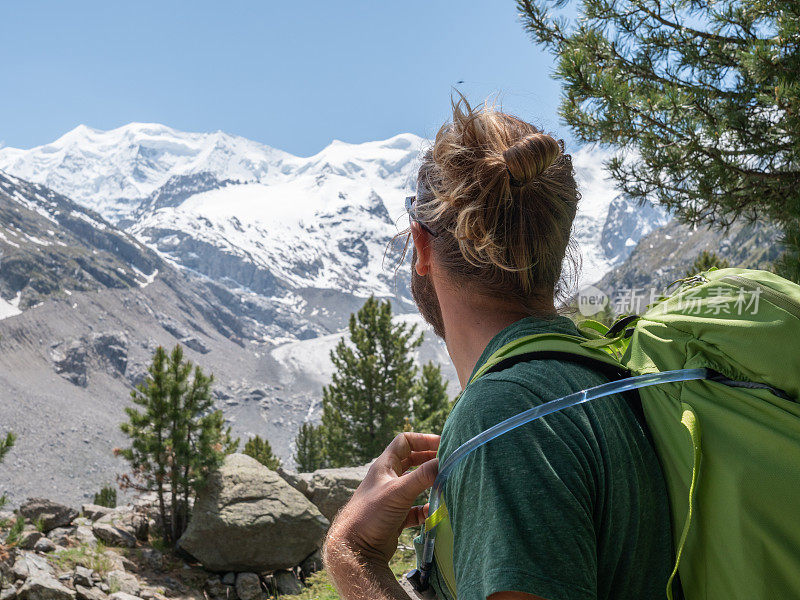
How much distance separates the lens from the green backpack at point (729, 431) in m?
0.91

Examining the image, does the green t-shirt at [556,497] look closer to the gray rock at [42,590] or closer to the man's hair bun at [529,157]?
the man's hair bun at [529,157]

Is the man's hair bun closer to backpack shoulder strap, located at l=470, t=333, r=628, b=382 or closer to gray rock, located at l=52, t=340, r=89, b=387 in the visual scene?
backpack shoulder strap, located at l=470, t=333, r=628, b=382

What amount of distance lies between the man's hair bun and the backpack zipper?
19.1 inches

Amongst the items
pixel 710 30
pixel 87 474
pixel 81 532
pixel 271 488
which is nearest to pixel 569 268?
pixel 710 30

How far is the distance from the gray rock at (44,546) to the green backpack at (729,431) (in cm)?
1389

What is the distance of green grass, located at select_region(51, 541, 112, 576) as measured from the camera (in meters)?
11.1

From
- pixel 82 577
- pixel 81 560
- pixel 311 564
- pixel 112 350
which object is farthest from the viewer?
pixel 112 350

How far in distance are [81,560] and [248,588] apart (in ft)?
12.8

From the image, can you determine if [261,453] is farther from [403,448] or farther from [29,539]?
[403,448]

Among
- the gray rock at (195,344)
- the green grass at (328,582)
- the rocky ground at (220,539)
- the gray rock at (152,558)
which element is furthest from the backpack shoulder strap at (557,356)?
the gray rock at (195,344)

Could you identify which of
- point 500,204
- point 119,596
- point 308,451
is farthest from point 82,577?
point 308,451

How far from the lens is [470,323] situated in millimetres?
1504

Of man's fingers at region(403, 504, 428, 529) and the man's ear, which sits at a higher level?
the man's ear

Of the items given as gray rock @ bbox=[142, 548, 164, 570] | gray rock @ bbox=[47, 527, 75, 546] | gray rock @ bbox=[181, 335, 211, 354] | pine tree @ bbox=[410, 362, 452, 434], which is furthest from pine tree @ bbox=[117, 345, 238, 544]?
gray rock @ bbox=[181, 335, 211, 354]
